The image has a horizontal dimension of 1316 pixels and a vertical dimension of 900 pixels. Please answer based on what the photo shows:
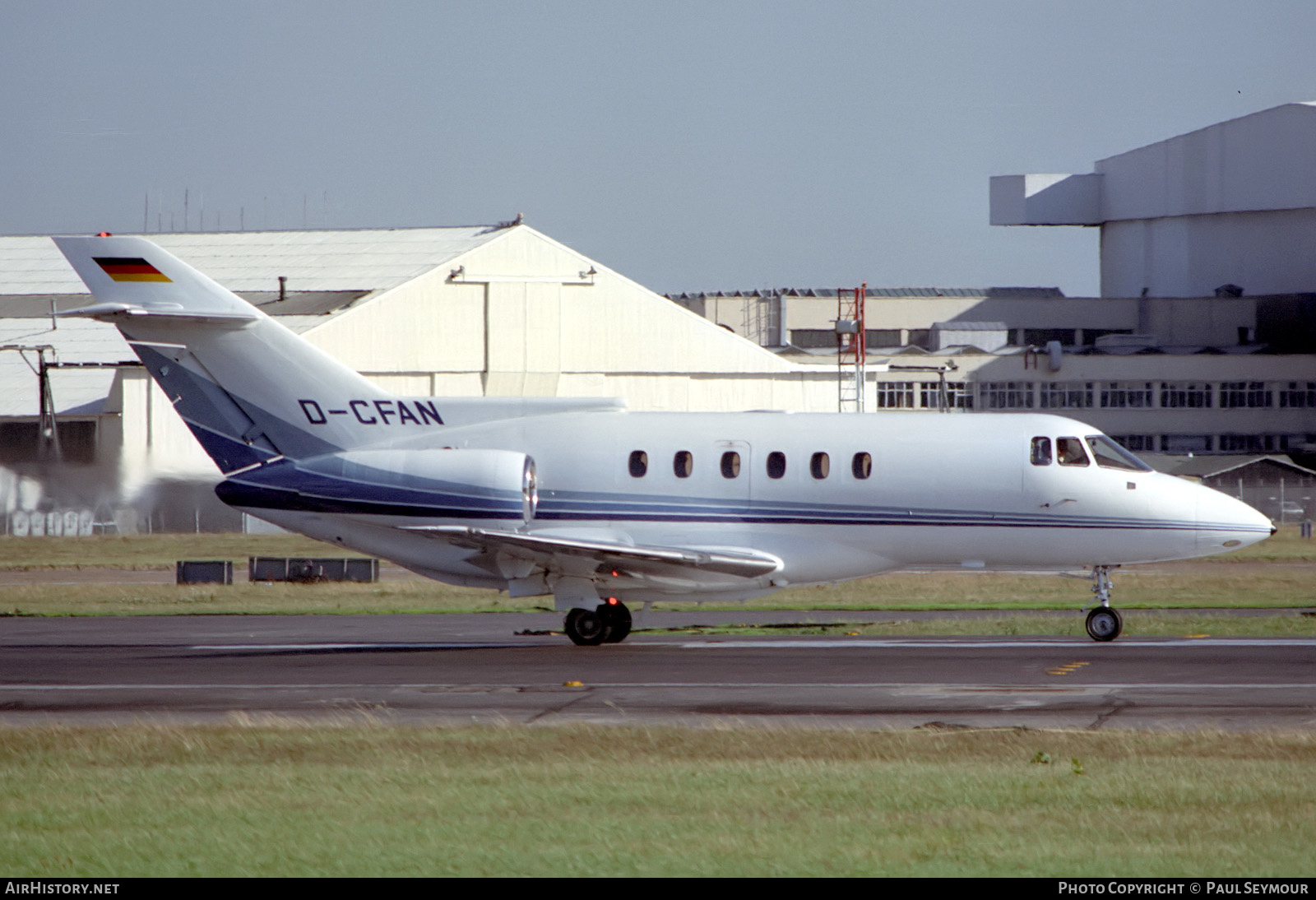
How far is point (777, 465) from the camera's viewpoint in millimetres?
25828

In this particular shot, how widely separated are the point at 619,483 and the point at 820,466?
126 inches

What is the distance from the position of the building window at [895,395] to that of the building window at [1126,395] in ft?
37.5

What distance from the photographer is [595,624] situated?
85.0 feet

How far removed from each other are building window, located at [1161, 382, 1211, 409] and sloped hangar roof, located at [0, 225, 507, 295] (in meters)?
43.4

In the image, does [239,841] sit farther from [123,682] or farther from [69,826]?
[123,682]

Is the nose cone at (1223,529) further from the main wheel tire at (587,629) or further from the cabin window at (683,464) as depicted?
the main wheel tire at (587,629)

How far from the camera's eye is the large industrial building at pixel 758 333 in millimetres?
64500

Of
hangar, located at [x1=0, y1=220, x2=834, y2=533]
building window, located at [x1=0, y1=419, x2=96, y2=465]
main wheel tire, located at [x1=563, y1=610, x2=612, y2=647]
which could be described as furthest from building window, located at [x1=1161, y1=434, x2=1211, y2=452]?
main wheel tire, located at [x1=563, y1=610, x2=612, y2=647]

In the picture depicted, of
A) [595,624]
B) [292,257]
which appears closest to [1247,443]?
[292,257]

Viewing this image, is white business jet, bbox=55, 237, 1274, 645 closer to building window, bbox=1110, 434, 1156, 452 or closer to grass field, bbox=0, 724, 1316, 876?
grass field, bbox=0, 724, 1316, 876

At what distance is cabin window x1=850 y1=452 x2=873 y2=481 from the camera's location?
25.7m

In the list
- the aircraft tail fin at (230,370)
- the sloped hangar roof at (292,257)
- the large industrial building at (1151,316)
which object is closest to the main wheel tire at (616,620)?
the aircraft tail fin at (230,370)

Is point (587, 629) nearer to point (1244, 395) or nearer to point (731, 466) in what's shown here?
point (731, 466)
